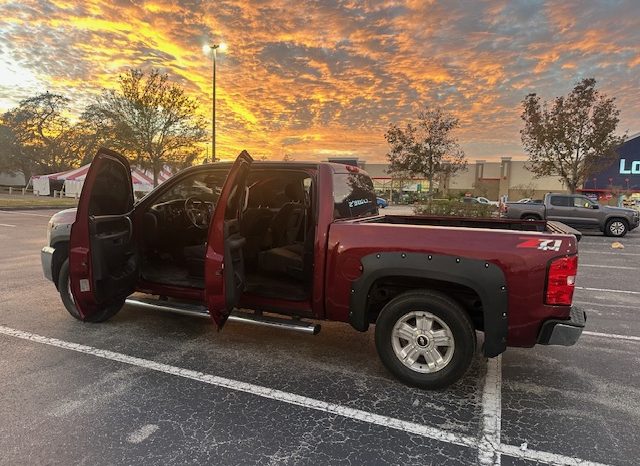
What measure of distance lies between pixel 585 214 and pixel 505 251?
55.5 ft

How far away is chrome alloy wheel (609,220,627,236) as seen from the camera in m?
16.7

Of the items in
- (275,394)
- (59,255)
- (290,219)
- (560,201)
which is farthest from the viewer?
(560,201)

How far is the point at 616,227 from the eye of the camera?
55.3 ft

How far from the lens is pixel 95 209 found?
428 cm

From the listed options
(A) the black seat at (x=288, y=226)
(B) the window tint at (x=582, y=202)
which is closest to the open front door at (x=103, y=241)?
(A) the black seat at (x=288, y=226)

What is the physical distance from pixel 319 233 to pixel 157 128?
27.1 metres

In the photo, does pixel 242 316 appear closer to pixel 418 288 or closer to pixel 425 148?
pixel 418 288

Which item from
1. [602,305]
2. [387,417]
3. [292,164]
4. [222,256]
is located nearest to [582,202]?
[602,305]

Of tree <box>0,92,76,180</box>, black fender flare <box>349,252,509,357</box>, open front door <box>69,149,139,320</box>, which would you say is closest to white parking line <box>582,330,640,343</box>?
black fender flare <box>349,252,509,357</box>

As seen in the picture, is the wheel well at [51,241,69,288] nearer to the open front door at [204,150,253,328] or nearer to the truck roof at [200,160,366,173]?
the truck roof at [200,160,366,173]

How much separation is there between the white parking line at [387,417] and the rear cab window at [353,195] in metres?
1.63

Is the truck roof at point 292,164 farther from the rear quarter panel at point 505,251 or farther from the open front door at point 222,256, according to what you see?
the rear quarter panel at point 505,251

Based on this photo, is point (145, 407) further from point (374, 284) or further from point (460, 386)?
point (460, 386)

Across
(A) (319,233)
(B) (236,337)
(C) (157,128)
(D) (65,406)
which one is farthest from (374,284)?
(C) (157,128)
